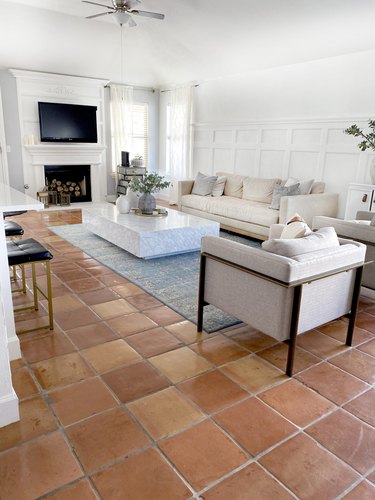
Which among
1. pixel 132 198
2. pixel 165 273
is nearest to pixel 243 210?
pixel 132 198

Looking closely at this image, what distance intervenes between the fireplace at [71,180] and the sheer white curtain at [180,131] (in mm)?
1938

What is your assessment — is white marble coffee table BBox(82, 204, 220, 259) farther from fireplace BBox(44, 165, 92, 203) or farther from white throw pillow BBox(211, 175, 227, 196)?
fireplace BBox(44, 165, 92, 203)

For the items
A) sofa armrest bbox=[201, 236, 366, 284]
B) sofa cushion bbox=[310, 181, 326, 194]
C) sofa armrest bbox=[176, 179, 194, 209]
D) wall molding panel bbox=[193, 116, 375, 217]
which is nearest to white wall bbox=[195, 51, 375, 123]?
wall molding panel bbox=[193, 116, 375, 217]

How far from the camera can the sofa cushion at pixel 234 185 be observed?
21.6ft

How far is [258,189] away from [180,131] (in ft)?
10.1

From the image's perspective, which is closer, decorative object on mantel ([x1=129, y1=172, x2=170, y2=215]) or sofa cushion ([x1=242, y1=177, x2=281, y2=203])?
decorative object on mantel ([x1=129, y1=172, x2=170, y2=215])

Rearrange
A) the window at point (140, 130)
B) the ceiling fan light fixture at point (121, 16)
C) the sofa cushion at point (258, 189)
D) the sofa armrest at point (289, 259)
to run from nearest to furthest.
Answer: the sofa armrest at point (289, 259) < the ceiling fan light fixture at point (121, 16) < the sofa cushion at point (258, 189) < the window at point (140, 130)

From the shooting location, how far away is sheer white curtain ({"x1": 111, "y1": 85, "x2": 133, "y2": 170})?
8.24m

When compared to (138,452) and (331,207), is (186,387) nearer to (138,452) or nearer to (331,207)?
(138,452)

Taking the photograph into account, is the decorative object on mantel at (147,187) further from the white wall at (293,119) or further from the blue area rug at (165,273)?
the white wall at (293,119)

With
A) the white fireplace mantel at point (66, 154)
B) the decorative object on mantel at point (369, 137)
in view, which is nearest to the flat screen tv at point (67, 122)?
the white fireplace mantel at point (66, 154)

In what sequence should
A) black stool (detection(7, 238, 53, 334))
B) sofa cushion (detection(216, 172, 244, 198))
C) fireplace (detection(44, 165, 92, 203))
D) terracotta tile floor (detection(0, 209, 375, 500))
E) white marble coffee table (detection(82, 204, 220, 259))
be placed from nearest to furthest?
terracotta tile floor (detection(0, 209, 375, 500)) < black stool (detection(7, 238, 53, 334)) < white marble coffee table (detection(82, 204, 220, 259)) < sofa cushion (detection(216, 172, 244, 198)) < fireplace (detection(44, 165, 92, 203))

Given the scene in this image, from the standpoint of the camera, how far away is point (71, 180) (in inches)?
324

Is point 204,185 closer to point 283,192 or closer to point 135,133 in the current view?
point 283,192
